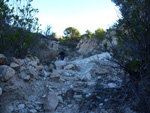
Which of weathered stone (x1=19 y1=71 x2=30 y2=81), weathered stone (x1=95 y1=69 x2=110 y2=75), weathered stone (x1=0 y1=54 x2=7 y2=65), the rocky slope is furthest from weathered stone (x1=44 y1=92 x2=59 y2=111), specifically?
weathered stone (x1=95 y1=69 x2=110 y2=75)

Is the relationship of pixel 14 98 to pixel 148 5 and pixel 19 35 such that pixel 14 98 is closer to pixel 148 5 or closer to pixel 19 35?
pixel 19 35

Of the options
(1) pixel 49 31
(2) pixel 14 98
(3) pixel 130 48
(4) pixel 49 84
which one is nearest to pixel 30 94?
(2) pixel 14 98

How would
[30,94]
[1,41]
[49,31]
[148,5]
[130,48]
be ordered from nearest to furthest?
1. [148,5]
2. [130,48]
3. [30,94]
4. [1,41]
5. [49,31]

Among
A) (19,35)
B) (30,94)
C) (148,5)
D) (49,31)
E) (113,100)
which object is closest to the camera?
(148,5)

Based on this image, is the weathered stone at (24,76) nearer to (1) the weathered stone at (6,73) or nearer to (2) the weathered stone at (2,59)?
(1) the weathered stone at (6,73)

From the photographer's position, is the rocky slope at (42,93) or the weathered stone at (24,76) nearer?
the rocky slope at (42,93)

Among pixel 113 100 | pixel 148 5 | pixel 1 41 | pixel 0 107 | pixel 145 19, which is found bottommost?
pixel 0 107

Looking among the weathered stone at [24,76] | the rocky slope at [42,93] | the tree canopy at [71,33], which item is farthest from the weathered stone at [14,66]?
the tree canopy at [71,33]

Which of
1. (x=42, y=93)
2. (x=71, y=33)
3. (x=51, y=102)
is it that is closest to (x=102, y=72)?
(x=42, y=93)

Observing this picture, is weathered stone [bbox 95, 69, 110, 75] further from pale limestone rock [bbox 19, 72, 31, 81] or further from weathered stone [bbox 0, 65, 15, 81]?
weathered stone [bbox 0, 65, 15, 81]

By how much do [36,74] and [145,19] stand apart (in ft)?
12.2

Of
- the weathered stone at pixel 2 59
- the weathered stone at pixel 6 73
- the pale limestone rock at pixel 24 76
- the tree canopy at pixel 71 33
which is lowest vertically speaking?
the pale limestone rock at pixel 24 76

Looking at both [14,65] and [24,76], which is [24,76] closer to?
[24,76]

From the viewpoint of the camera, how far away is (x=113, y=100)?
368 cm
